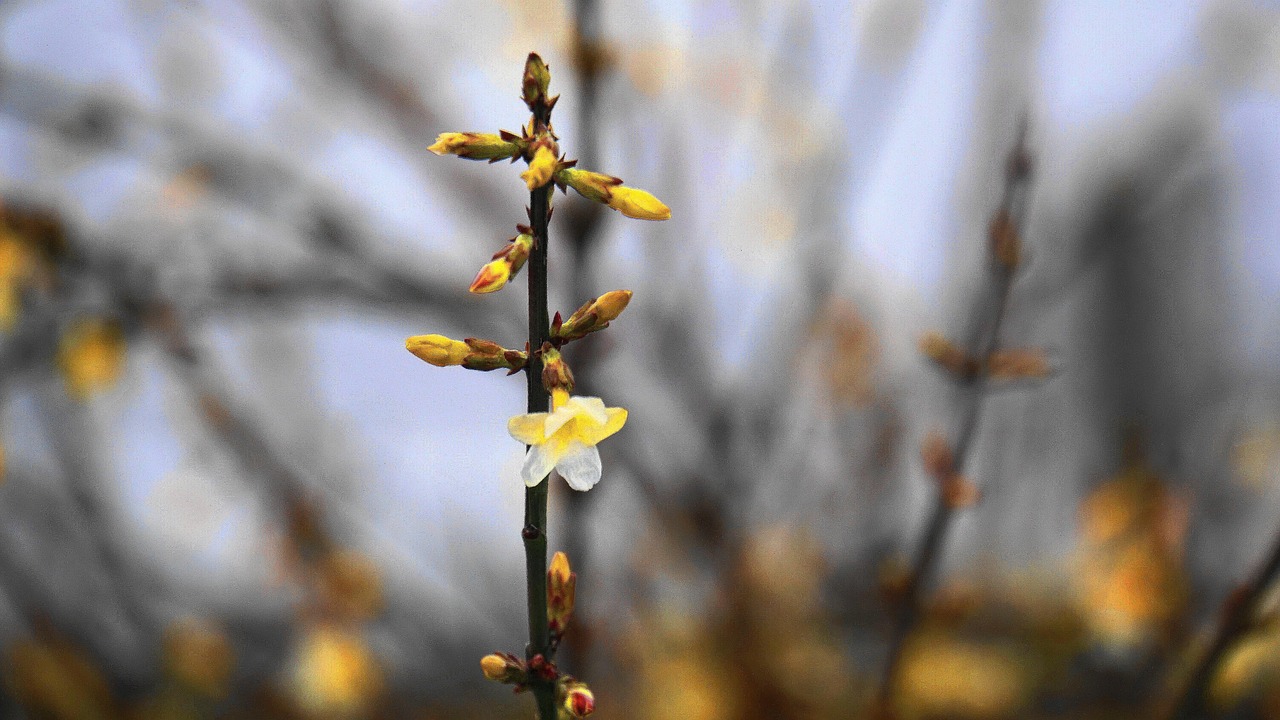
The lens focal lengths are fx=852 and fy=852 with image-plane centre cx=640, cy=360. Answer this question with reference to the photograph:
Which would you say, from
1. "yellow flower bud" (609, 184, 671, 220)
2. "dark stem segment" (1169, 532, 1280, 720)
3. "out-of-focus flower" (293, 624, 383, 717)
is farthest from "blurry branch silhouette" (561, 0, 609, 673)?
"out-of-focus flower" (293, 624, 383, 717)

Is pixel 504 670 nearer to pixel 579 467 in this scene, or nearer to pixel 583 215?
pixel 579 467

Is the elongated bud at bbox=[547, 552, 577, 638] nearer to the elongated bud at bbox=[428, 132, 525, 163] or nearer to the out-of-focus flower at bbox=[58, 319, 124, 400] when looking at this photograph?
the elongated bud at bbox=[428, 132, 525, 163]

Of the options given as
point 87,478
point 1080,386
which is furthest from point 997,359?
point 1080,386

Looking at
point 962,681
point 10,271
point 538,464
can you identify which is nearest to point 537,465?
point 538,464

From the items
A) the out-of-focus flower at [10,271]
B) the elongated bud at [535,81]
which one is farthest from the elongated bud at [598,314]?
the out-of-focus flower at [10,271]

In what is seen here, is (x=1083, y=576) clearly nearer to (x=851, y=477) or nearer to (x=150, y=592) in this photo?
(x=851, y=477)

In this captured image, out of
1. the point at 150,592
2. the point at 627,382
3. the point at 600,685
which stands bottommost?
the point at 600,685

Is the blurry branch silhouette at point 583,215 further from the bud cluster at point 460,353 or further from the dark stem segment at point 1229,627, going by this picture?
the dark stem segment at point 1229,627
